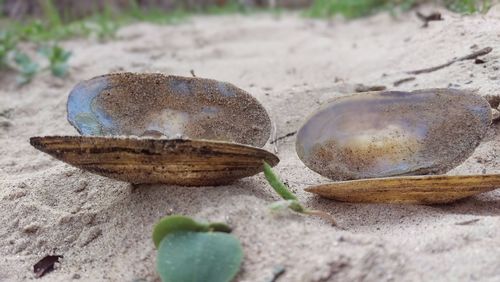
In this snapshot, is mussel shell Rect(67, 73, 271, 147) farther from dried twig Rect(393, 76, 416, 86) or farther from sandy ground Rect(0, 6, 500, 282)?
dried twig Rect(393, 76, 416, 86)

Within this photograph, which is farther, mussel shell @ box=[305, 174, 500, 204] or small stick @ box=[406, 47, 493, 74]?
small stick @ box=[406, 47, 493, 74]

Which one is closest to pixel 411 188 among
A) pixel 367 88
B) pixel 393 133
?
pixel 393 133

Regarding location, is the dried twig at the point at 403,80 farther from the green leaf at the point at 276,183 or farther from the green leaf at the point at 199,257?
the green leaf at the point at 199,257

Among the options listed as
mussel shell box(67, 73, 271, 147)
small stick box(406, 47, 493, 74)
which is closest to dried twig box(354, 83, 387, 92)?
small stick box(406, 47, 493, 74)

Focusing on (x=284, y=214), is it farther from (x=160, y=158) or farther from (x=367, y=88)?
(x=367, y=88)

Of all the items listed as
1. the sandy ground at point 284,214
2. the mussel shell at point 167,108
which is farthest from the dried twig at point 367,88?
the mussel shell at point 167,108

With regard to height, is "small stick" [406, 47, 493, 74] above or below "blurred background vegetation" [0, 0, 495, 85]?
above
